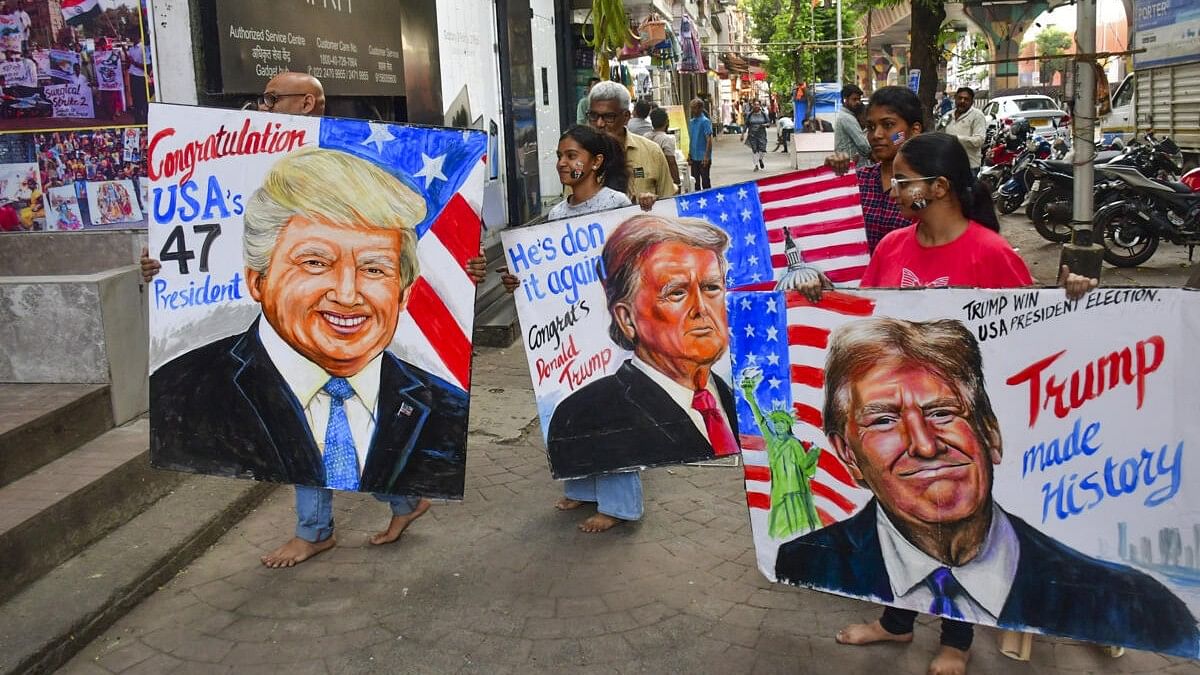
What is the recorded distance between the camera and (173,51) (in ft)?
20.1

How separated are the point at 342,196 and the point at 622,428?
1.46 metres

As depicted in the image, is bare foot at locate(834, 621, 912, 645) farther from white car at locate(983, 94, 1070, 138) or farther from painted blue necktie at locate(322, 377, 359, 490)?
white car at locate(983, 94, 1070, 138)

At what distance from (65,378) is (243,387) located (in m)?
1.68

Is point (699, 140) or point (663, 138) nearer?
point (663, 138)

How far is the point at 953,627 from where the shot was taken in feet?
11.3

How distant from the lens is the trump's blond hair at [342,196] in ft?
13.5

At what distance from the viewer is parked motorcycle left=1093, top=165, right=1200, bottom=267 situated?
10.6 meters

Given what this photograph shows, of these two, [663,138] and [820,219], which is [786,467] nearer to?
[820,219]

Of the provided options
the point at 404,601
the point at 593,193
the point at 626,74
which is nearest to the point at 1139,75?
the point at 626,74

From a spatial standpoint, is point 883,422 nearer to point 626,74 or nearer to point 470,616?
point 470,616

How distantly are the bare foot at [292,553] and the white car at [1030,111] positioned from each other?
23.8m

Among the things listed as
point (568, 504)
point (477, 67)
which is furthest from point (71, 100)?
point (477, 67)

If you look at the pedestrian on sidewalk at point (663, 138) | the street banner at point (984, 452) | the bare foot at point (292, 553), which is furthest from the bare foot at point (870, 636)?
the pedestrian on sidewalk at point (663, 138)

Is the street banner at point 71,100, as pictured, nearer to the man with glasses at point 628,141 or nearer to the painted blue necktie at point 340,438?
the man with glasses at point 628,141
